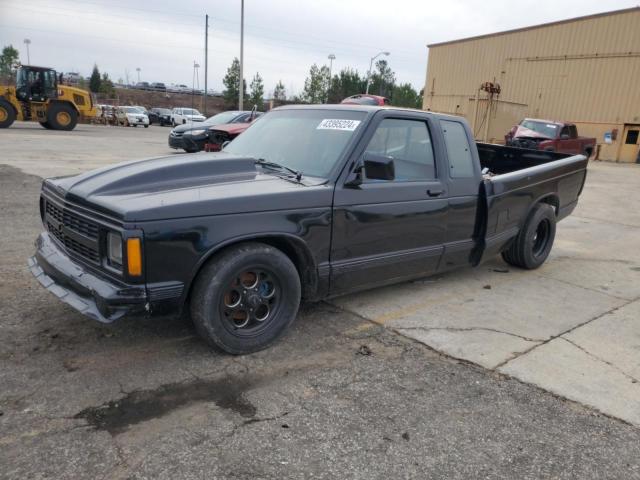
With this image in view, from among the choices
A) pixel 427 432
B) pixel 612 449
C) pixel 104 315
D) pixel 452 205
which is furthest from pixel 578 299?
pixel 104 315

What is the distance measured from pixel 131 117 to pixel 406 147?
3488 centimetres

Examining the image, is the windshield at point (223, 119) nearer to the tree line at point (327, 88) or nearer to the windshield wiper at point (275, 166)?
the windshield wiper at point (275, 166)

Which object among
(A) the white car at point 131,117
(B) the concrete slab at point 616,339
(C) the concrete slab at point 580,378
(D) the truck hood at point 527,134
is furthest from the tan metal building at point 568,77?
(C) the concrete slab at point 580,378

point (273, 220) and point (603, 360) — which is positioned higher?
point (273, 220)

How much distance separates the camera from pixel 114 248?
3006 mm

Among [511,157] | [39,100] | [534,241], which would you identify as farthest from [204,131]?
[39,100]

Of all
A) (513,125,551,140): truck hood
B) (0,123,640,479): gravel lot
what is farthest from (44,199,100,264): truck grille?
(513,125,551,140): truck hood

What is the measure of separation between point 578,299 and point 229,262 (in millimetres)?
3624

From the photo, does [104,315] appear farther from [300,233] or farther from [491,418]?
[491,418]

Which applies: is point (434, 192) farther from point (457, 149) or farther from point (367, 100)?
point (367, 100)

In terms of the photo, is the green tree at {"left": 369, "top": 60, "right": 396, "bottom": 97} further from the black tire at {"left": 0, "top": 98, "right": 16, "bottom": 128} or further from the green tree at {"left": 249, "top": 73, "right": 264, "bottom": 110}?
the black tire at {"left": 0, "top": 98, "right": 16, "bottom": 128}

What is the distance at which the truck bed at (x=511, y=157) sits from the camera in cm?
648

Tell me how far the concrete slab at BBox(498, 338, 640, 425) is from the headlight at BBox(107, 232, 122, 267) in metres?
2.56

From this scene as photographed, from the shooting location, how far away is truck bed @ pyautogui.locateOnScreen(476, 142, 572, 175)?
6.48 m
